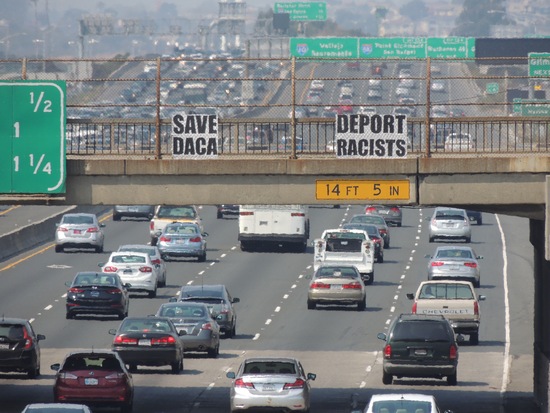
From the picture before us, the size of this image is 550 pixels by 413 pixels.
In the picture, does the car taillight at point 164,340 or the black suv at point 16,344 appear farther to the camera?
the car taillight at point 164,340

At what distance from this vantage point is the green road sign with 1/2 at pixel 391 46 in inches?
4948

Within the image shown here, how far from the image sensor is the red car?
1339 inches

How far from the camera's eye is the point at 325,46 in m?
129

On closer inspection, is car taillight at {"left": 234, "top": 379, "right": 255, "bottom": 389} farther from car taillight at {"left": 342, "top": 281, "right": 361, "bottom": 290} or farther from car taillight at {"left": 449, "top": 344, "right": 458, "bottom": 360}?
car taillight at {"left": 342, "top": 281, "right": 361, "bottom": 290}

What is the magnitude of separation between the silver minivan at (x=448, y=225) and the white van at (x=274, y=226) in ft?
23.5

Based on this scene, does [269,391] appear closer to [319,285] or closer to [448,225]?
[319,285]

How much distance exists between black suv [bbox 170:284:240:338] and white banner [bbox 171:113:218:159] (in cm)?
1707

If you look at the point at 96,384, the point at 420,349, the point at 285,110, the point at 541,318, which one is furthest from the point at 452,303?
the point at 285,110

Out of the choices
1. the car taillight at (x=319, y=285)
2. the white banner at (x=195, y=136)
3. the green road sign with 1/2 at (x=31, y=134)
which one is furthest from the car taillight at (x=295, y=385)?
the car taillight at (x=319, y=285)

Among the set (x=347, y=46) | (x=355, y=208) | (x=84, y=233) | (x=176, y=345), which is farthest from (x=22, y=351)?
(x=347, y=46)

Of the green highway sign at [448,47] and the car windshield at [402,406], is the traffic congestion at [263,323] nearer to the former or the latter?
the car windshield at [402,406]

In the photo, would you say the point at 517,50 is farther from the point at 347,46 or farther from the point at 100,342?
the point at 100,342

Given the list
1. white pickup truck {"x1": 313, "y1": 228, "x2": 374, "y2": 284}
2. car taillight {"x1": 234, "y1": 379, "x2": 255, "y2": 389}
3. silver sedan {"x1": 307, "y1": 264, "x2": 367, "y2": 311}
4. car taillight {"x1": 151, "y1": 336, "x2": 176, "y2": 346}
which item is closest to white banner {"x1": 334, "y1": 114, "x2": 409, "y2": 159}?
car taillight {"x1": 234, "y1": 379, "x2": 255, "y2": 389}

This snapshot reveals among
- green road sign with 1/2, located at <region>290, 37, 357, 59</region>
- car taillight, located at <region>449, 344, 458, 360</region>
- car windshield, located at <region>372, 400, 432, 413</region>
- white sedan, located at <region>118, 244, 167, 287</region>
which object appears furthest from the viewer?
green road sign with 1/2, located at <region>290, 37, 357, 59</region>
